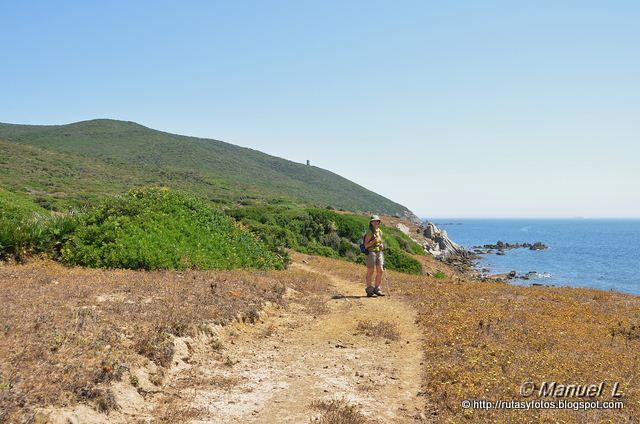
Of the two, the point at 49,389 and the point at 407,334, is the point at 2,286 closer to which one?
the point at 49,389

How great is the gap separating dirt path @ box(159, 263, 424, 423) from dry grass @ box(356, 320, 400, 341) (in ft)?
0.52

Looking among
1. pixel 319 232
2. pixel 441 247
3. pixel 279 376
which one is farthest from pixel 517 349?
pixel 441 247

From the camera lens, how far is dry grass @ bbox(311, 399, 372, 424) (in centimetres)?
602

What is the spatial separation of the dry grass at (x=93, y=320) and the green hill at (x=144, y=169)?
102ft

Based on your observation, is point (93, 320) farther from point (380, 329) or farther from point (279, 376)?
point (380, 329)

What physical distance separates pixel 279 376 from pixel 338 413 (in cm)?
199

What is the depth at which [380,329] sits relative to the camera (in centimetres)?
1096

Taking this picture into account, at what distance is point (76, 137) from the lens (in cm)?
13412

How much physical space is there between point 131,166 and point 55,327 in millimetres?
97457

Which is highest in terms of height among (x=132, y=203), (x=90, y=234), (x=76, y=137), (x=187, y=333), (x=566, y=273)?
(x=76, y=137)

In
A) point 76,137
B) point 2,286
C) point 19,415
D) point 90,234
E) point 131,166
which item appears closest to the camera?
point 19,415

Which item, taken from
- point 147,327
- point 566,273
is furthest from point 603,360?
point 566,273

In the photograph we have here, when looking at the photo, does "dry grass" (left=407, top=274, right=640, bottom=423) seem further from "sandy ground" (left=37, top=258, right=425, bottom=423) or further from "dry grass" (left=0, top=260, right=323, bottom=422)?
"dry grass" (left=0, top=260, right=323, bottom=422)

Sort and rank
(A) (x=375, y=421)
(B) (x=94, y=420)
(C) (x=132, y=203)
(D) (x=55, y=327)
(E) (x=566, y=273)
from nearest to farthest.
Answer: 1. (B) (x=94, y=420)
2. (A) (x=375, y=421)
3. (D) (x=55, y=327)
4. (C) (x=132, y=203)
5. (E) (x=566, y=273)
